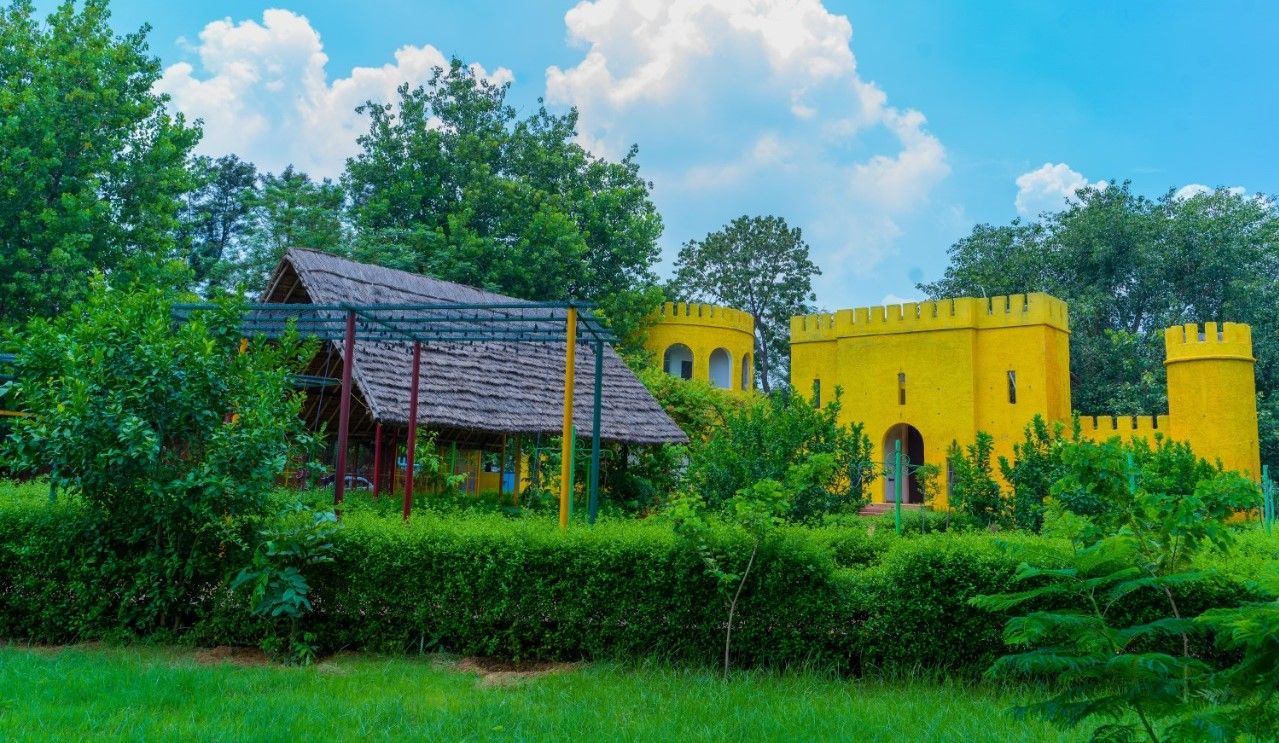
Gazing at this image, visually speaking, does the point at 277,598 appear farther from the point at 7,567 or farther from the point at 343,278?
the point at 343,278

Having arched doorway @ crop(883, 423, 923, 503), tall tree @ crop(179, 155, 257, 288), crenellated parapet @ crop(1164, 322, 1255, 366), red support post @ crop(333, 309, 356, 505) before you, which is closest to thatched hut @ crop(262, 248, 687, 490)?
red support post @ crop(333, 309, 356, 505)

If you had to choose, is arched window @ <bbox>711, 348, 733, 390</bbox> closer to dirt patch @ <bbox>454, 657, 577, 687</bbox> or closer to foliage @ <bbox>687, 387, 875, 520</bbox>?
foliage @ <bbox>687, 387, 875, 520</bbox>

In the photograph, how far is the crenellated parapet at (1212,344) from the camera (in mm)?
23109

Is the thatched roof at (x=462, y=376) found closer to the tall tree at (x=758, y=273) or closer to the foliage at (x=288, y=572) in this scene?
the foliage at (x=288, y=572)

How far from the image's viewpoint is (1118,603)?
5.94m

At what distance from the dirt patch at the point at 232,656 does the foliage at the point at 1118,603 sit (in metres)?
5.00

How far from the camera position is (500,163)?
98.1ft

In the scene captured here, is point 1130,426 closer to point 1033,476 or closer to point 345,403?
point 1033,476

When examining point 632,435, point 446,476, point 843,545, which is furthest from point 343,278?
point 843,545

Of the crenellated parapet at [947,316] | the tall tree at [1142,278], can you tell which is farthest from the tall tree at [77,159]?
the tall tree at [1142,278]

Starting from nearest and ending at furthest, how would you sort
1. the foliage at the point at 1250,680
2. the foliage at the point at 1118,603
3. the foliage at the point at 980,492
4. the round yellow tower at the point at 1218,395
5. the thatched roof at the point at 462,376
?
the foliage at the point at 1250,680 → the foliage at the point at 1118,603 → the foliage at the point at 980,492 → the thatched roof at the point at 462,376 → the round yellow tower at the point at 1218,395

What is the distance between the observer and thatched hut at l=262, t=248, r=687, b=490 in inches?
497

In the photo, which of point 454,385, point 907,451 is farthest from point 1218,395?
point 454,385

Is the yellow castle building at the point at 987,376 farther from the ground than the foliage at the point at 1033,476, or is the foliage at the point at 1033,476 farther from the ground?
the yellow castle building at the point at 987,376
